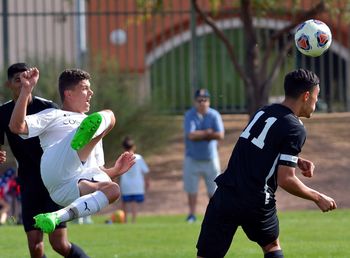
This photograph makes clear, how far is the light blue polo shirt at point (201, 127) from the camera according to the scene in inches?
709

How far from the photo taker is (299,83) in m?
8.19

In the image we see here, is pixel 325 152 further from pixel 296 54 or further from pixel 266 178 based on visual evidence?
pixel 266 178

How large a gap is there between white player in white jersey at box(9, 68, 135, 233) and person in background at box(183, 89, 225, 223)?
873 cm

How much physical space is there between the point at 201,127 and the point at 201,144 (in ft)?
1.03

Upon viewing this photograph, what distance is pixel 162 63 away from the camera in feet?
86.4

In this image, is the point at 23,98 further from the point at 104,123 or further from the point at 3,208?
the point at 3,208

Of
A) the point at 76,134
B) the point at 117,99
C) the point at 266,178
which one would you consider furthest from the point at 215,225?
the point at 117,99

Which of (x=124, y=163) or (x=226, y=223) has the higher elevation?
(x=124, y=163)

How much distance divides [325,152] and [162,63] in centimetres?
517

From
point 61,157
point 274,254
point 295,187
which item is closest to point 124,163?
point 61,157

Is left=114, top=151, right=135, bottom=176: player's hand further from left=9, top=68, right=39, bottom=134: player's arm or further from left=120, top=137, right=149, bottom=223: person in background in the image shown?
left=120, top=137, right=149, bottom=223: person in background

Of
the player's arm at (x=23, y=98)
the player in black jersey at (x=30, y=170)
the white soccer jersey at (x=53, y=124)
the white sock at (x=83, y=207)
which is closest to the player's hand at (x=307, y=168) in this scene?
the white sock at (x=83, y=207)

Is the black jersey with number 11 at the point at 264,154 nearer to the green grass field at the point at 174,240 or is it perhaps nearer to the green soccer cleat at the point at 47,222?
the green soccer cleat at the point at 47,222

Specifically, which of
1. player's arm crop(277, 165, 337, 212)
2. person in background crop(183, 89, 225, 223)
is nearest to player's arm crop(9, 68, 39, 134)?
player's arm crop(277, 165, 337, 212)
